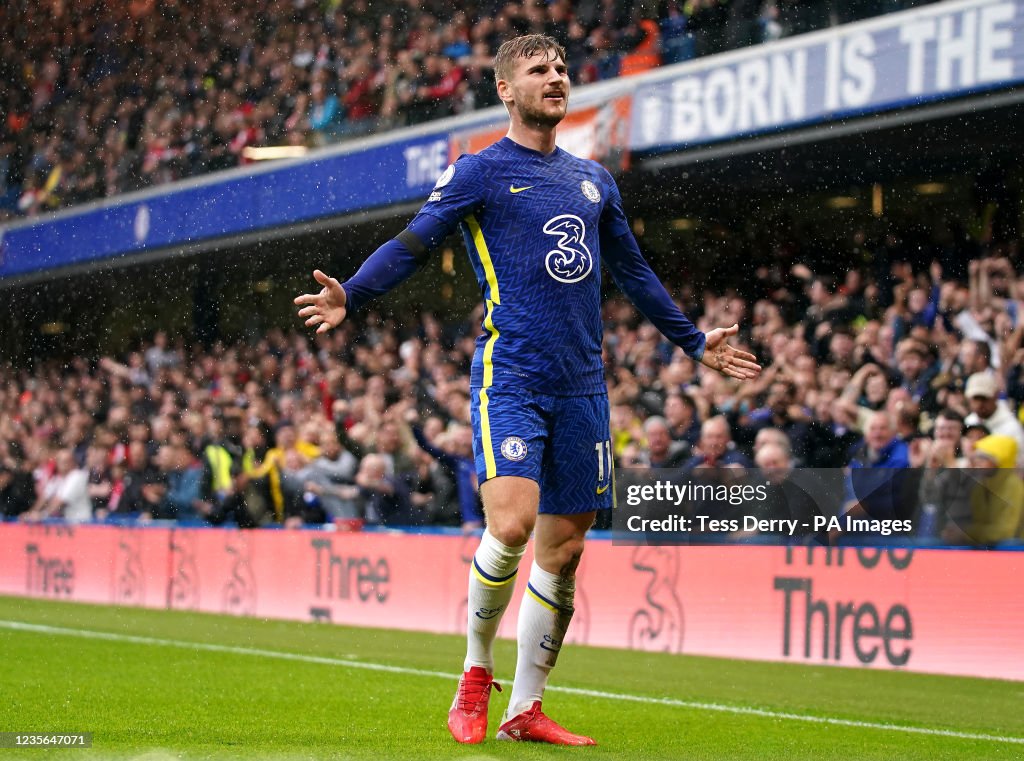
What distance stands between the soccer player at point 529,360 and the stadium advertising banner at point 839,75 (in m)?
7.47

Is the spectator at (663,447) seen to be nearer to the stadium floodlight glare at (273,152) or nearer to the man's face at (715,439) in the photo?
the man's face at (715,439)

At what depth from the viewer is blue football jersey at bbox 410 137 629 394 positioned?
4664mm

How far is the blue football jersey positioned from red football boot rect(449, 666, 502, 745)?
92cm

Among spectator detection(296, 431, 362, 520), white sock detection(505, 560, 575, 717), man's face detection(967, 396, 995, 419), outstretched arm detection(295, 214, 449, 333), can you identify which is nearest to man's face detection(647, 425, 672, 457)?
man's face detection(967, 396, 995, 419)

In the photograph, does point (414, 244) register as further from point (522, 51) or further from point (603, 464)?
point (603, 464)

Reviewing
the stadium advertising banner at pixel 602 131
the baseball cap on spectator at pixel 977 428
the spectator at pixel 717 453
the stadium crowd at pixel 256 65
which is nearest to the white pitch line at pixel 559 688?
the spectator at pixel 717 453

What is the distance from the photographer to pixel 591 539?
995 centimetres

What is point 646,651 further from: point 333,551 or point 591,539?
point 333,551

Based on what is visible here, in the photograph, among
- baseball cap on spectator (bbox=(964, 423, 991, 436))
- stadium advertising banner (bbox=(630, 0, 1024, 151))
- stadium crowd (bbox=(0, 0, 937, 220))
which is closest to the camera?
baseball cap on spectator (bbox=(964, 423, 991, 436))

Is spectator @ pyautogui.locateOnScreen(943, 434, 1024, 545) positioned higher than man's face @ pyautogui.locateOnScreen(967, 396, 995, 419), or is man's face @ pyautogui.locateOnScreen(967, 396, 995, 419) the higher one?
man's face @ pyautogui.locateOnScreen(967, 396, 995, 419)

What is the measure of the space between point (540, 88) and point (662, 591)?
526cm

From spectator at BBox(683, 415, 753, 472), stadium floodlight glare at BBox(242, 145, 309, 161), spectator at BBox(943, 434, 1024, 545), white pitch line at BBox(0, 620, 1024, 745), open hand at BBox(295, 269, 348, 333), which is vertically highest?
stadium floodlight glare at BBox(242, 145, 309, 161)

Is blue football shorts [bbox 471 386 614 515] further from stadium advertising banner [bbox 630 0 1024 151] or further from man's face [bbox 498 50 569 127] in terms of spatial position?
stadium advertising banner [bbox 630 0 1024 151]

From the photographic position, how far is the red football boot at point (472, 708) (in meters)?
4.66
